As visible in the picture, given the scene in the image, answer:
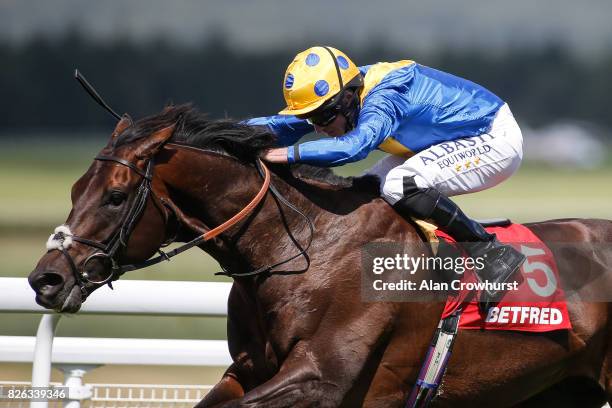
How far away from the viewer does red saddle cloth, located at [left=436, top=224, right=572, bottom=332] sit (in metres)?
3.96

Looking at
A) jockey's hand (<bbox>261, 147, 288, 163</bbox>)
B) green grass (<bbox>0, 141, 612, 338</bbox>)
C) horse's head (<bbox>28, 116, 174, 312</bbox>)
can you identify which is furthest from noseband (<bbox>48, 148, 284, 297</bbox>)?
green grass (<bbox>0, 141, 612, 338</bbox>)

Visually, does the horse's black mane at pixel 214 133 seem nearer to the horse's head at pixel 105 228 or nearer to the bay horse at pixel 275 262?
the bay horse at pixel 275 262

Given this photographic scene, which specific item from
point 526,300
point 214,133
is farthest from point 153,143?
point 526,300

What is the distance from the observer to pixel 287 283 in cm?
372

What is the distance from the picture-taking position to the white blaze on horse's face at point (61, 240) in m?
3.47

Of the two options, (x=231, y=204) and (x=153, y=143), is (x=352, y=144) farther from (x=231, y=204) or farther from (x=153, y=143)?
(x=153, y=143)

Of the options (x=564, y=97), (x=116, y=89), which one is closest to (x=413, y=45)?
(x=564, y=97)

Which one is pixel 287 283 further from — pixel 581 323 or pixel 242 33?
pixel 242 33

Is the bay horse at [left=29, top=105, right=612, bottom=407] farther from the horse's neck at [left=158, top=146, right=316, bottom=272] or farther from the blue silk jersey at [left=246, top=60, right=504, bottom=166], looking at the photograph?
the blue silk jersey at [left=246, top=60, right=504, bottom=166]

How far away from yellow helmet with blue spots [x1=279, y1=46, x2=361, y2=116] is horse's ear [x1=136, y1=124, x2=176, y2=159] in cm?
50

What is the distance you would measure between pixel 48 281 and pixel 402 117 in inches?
59.2

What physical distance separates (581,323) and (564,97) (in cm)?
6153

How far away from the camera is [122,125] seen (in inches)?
147

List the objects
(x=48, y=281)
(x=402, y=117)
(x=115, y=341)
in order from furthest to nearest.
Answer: (x=115, y=341) < (x=402, y=117) < (x=48, y=281)
